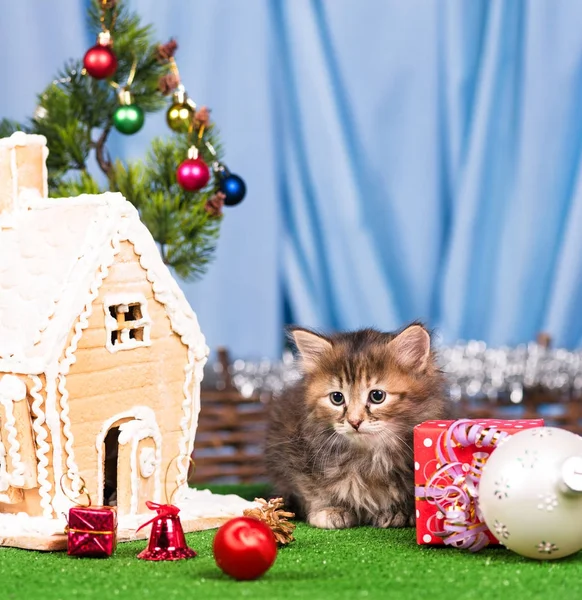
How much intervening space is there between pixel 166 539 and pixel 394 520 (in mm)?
545

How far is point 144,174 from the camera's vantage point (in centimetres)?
244

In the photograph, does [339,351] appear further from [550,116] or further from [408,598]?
[550,116]

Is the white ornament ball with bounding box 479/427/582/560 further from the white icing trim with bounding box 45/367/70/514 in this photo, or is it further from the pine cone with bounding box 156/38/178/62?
the pine cone with bounding box 156/38/178/62

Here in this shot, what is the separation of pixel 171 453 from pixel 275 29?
1.75 m

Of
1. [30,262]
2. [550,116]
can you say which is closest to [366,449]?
[30,262]

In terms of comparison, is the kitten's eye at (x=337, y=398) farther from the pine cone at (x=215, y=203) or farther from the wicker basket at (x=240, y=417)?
the wicker basket at (x=240, y=417)

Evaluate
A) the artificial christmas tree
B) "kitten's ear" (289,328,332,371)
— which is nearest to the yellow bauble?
the artificial christmas tree

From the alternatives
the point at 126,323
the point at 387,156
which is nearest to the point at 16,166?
the point at 126,323

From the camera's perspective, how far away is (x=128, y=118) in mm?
2338

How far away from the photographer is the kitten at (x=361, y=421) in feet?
6.50

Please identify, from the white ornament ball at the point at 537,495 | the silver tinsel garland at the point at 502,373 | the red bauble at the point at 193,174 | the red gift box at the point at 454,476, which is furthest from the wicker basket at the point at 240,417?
the white ornament ball at the point at 537,495

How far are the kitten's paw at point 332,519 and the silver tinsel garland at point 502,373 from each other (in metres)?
0.94

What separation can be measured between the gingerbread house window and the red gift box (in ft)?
1.82

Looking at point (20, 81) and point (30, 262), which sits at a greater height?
point (20, 81)
